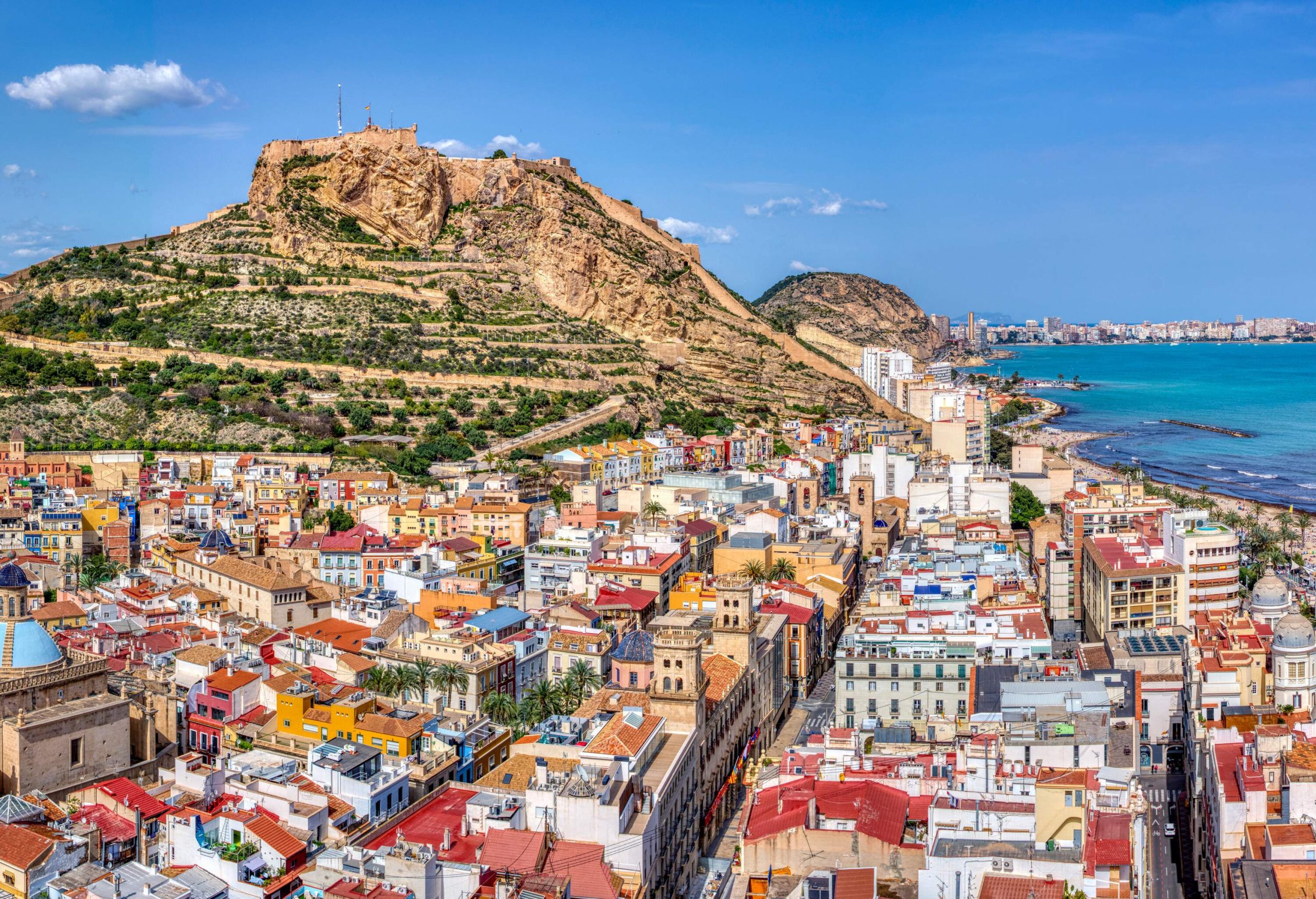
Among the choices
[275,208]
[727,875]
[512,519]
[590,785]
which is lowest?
[727,875]

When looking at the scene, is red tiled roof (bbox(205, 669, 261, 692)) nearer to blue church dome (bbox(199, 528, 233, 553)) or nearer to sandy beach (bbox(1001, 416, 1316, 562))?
blue church dome (bbox(199, 528, 233, 553))

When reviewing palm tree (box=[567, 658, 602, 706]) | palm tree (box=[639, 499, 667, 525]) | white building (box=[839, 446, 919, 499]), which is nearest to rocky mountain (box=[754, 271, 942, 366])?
white building (box=[839, 446, 919, 499])

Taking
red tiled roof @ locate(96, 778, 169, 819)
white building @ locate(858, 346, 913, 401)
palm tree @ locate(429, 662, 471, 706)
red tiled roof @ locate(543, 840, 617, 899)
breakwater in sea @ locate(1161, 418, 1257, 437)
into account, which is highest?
white building @ locate(858, 346, 913, 401)

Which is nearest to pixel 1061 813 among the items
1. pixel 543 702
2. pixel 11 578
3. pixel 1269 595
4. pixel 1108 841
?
pixel 1108 841

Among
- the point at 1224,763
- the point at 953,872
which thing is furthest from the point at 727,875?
the point at 1224,763

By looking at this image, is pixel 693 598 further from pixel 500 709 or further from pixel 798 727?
pixel 500 709

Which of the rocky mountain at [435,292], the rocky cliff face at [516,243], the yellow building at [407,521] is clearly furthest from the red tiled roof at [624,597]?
the rocky cliff face at [516,243]

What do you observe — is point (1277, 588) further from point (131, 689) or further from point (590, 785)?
point (131, 689)

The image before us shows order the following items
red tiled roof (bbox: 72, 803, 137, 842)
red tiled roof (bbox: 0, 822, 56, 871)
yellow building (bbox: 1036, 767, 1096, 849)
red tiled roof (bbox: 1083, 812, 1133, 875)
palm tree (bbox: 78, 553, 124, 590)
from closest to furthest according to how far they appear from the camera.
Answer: red tiled roof (bbox: 1083, 812, 1133, 875), yellow building (bbox: 1036, 767, 1096, 849), red tiled roof (bbox: 0, 822, 56, 871), red tiled roof (bbox: 72, 803, 137, 842), palm tree (bbox: 78, 553, 124, 590)
